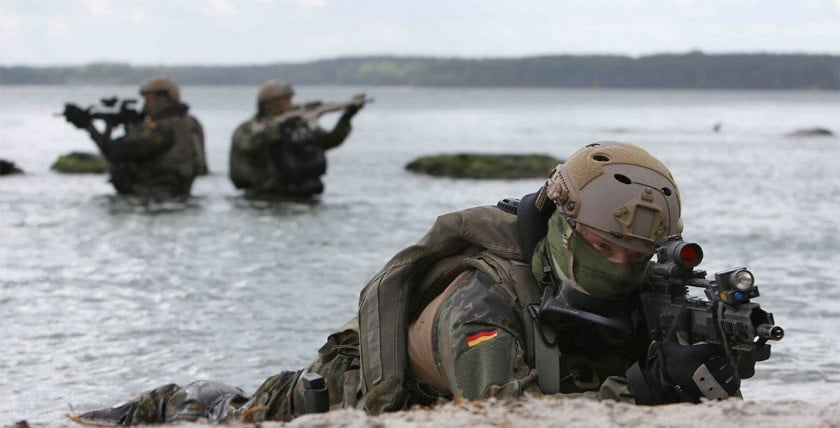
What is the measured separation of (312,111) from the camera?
23172 millimetres

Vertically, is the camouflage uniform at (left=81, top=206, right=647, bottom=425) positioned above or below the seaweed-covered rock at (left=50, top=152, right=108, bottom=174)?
above

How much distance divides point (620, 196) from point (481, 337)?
2.48ft

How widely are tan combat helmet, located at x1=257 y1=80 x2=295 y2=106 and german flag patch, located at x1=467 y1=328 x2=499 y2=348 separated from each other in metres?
17.7

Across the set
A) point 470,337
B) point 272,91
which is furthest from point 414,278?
point 272,91

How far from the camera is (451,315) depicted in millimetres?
5848

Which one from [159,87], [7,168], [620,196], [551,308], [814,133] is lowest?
[814,133]

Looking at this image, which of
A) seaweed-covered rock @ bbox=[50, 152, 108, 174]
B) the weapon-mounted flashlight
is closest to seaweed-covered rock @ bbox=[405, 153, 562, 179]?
seaweed-covered rock @ bbox=[50, 152, 108, 174]

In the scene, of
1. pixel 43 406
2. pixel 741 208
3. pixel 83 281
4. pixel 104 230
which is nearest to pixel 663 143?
pixel 741 208

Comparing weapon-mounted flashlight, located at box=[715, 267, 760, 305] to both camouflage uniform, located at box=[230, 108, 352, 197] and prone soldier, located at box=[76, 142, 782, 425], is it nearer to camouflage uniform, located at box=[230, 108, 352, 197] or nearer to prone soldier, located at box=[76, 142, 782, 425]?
prone soldier, located at box=[76, 142, 782, 425]

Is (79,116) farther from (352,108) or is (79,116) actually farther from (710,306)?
(710,306)

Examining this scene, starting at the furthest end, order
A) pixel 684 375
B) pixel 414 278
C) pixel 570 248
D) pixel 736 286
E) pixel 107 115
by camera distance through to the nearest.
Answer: pixel 107 115 < pixel 414 278 < pixel 570 248 < pixel 684 375 < pixel 736 286

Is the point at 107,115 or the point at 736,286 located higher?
the point at 736,286

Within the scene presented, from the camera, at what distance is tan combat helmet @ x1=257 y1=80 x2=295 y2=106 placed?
76.3 ft

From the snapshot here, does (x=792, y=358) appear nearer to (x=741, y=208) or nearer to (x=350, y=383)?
(x=350, y=383)
